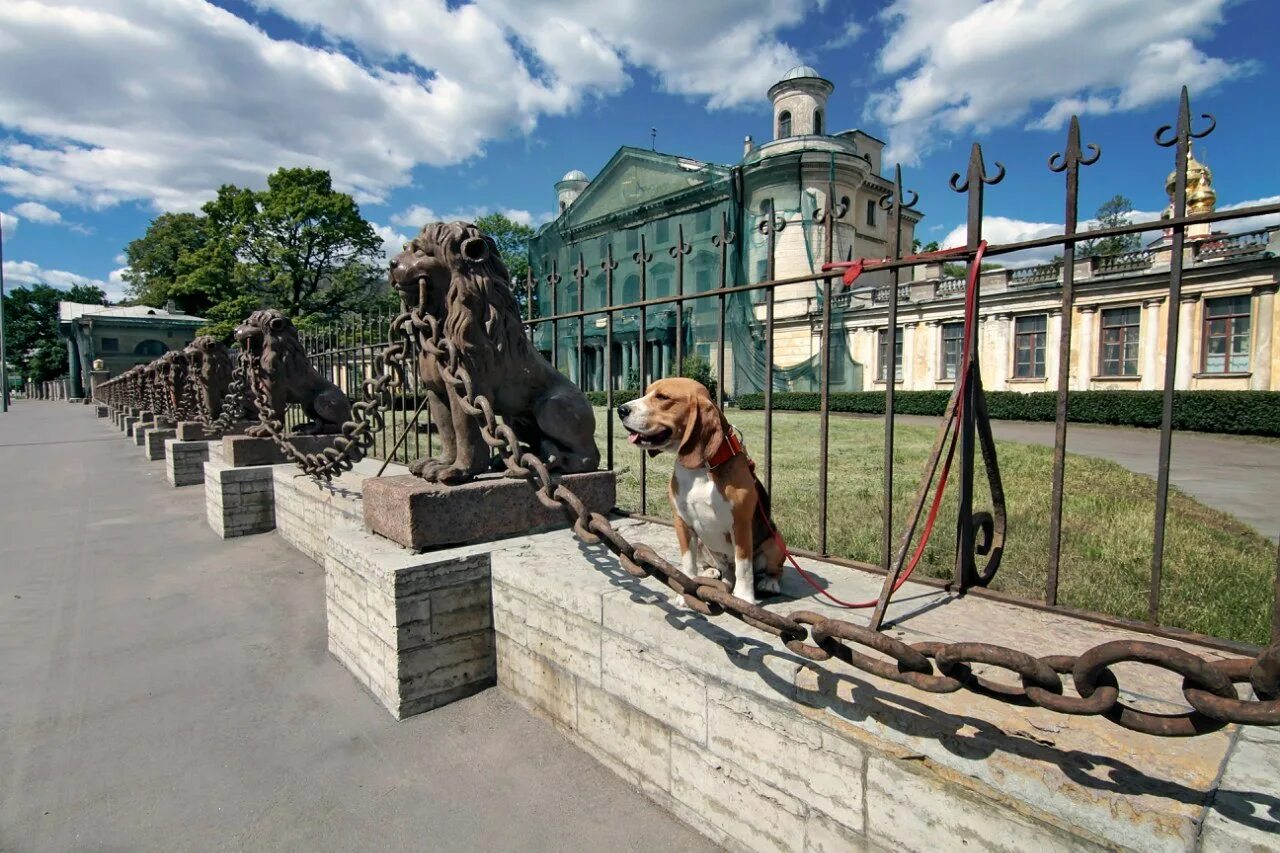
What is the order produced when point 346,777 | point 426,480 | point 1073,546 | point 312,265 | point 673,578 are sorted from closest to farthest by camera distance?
1. point 673,578
2. point 346,777
3. point 426,480
4. point 1073,546
5. point 312,265

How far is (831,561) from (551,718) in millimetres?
1591

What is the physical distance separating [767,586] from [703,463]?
0.71m

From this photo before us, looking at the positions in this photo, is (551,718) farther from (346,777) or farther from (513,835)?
(346,777)

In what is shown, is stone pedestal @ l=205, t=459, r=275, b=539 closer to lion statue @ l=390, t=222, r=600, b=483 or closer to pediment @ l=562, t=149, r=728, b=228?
lion statue @ l=390, t=222, r=600, b=483

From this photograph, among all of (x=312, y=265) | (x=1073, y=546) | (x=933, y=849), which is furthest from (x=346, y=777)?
(x=312, y=265)

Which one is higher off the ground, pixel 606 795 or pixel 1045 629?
pixel 1045 629

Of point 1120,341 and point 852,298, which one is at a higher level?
point 852,298

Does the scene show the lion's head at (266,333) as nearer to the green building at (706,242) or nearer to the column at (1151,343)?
the green building at (706,242)

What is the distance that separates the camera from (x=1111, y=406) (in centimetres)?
1853

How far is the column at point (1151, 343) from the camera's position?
18.5 metres

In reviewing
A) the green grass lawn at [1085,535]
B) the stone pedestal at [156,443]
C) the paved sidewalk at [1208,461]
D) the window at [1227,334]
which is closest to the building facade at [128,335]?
the stone pedestal at [156,443]

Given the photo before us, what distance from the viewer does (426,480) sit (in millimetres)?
3518

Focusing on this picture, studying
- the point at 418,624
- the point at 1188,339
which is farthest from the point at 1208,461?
the point at 418,624

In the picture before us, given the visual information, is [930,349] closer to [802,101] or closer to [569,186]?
[802,101]
